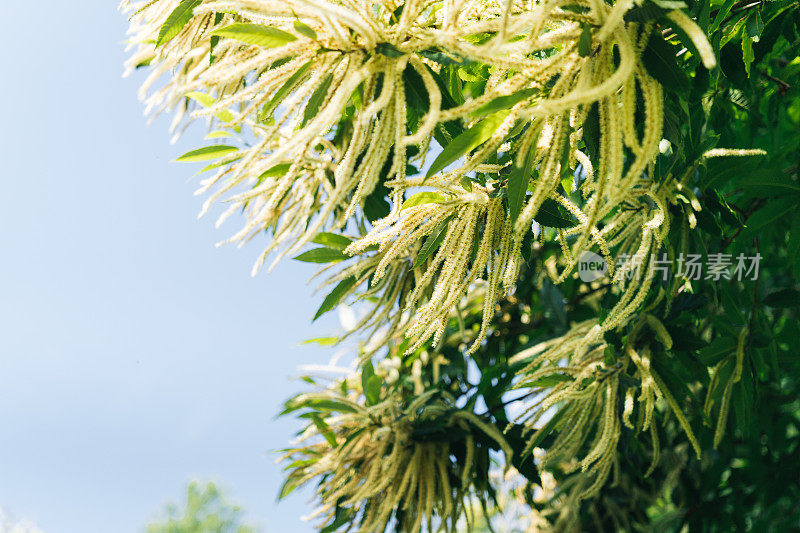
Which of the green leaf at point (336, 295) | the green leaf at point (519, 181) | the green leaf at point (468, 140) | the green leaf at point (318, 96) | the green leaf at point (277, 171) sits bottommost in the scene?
the green leaf at point (519, 181)

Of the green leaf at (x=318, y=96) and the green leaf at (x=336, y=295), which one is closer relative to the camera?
the green leaf at (x=318, y=96)

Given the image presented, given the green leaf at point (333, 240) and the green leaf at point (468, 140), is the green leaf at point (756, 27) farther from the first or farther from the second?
the green leaf at point (333, 240)

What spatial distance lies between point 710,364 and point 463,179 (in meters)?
1.11

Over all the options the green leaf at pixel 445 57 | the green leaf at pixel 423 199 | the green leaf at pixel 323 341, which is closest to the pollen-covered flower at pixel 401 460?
the green leaf at pixel 323 341

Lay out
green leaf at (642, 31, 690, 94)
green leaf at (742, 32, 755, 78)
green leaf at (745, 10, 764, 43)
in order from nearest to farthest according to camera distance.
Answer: green leaf at (642, 31, 690, 94), green leaf at (745, 10, 764, 43), green leaf at (742, 32, 755, 78)

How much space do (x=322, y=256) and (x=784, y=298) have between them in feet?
4.29

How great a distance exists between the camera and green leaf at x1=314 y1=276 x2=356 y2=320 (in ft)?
5.77

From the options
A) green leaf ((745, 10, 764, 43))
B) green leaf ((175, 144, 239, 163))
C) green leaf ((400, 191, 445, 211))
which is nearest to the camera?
green leaf ((400, 191, 445, 211))

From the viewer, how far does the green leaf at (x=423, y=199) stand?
1.23m

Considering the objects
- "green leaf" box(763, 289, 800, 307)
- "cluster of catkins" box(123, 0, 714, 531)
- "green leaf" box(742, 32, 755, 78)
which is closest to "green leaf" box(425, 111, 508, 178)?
"cluster of catkins" box(123, 0, 714, 531)

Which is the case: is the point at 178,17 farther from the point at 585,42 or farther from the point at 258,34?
the point at 585,42

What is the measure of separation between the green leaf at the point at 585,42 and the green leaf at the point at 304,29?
350 millimetres

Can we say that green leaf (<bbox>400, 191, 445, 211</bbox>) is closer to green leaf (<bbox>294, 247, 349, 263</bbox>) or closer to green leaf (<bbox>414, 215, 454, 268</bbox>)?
green leaf (<bbox>414, 215, 454, 268</bbox>)

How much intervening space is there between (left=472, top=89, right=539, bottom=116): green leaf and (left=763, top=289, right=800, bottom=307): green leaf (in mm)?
1418
